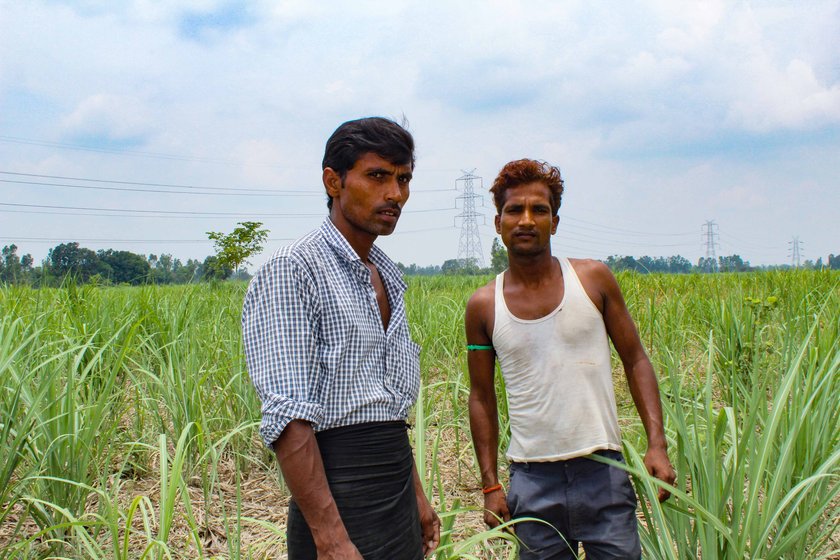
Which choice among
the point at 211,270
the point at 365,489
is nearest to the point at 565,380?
the point at 365,489

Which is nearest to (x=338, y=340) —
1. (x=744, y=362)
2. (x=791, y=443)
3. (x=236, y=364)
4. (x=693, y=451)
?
(x=693, y=451)

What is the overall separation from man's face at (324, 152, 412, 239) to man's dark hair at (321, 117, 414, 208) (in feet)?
0.04

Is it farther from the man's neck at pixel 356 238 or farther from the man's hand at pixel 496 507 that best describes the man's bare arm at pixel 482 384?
the man's neck at pixel 356 238

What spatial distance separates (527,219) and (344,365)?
2.17 ft

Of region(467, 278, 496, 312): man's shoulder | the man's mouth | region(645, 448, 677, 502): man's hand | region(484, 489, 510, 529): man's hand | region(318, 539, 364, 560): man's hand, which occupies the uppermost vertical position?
Result: the man's mouth

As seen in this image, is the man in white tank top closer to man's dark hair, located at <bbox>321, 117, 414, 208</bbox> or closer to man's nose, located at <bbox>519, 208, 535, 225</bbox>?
man's nose, located at <bbox>519, 208, 535, 225</bbox>

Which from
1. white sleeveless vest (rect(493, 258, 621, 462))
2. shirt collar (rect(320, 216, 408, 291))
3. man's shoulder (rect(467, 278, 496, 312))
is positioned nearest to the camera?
shirt collar (rect(320, 216, 408, 291))

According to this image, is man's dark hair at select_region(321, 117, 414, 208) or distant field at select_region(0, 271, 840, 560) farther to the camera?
distant field at select_region(0, 271, 840, 560)

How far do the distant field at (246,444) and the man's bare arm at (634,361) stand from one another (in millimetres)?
51

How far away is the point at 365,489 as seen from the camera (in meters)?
1.20

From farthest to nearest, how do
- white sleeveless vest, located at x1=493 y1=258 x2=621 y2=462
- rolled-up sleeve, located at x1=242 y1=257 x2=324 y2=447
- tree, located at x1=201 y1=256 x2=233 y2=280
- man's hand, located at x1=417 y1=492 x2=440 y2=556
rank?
tree, located at x1=201 y1=256 x2=233 y2=280
white sleeveless vest, located at x1=493 y1=258 x2=621 y2=462
man's hand, located at x1=417 y1=492 x2=440 y2=556
rolled-up sleeve, located at x1=242 y1=257 x2=324 y2=447

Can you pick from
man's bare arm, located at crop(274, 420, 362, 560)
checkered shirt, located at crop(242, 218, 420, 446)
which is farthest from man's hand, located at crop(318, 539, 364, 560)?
checkered shirt, located at crop(242, 218, 420, 446)

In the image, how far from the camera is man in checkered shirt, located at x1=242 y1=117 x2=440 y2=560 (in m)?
1.10

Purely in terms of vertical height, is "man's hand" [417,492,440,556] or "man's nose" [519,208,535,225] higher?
"man's nose" [519,208,535,225]
